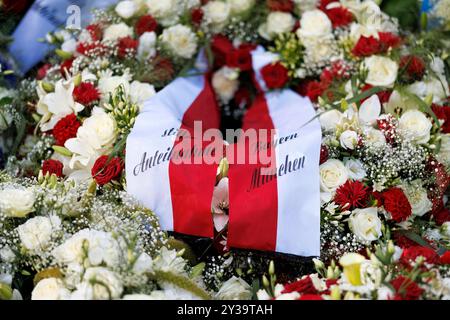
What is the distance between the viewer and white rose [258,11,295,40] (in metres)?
2.39

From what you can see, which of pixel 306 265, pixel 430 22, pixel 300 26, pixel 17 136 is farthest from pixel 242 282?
pixel 430 22

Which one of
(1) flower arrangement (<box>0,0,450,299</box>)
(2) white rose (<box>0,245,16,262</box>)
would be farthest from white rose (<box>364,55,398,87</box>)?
(2) white rose (<box>0,245,16,262</box>)

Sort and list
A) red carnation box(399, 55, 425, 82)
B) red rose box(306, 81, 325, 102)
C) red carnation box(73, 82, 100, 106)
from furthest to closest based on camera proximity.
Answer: red rose box(306, 81, 325, 102) < red carnation box(399, 55, 425, 82) < red carnation box(73, 82, 100, 106)

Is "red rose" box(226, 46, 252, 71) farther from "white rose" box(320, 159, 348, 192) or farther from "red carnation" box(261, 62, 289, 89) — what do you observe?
"white rose" box(320, 159, 348, 192)

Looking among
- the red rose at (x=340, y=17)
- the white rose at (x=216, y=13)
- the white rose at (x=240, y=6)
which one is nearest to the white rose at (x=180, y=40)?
the white rose at (x=216, y=13)

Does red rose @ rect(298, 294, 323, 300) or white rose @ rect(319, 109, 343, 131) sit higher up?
white rose @ rect(319, 109, 343, 131)

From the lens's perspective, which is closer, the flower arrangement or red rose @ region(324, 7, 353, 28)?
the flower arrangement

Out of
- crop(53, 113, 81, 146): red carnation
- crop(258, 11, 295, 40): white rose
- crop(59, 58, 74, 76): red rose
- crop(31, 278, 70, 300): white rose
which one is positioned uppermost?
crop(258, 11, 295, 40): white rose

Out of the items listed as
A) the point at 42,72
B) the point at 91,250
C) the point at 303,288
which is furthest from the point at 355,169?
the point at 42,72

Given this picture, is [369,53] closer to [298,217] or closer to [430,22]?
[430,22]

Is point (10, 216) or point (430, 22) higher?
point (430, 22)

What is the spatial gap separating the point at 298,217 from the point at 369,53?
845mm

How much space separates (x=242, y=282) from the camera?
1585 mm

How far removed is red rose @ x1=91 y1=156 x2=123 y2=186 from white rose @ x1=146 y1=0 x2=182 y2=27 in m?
0.86
